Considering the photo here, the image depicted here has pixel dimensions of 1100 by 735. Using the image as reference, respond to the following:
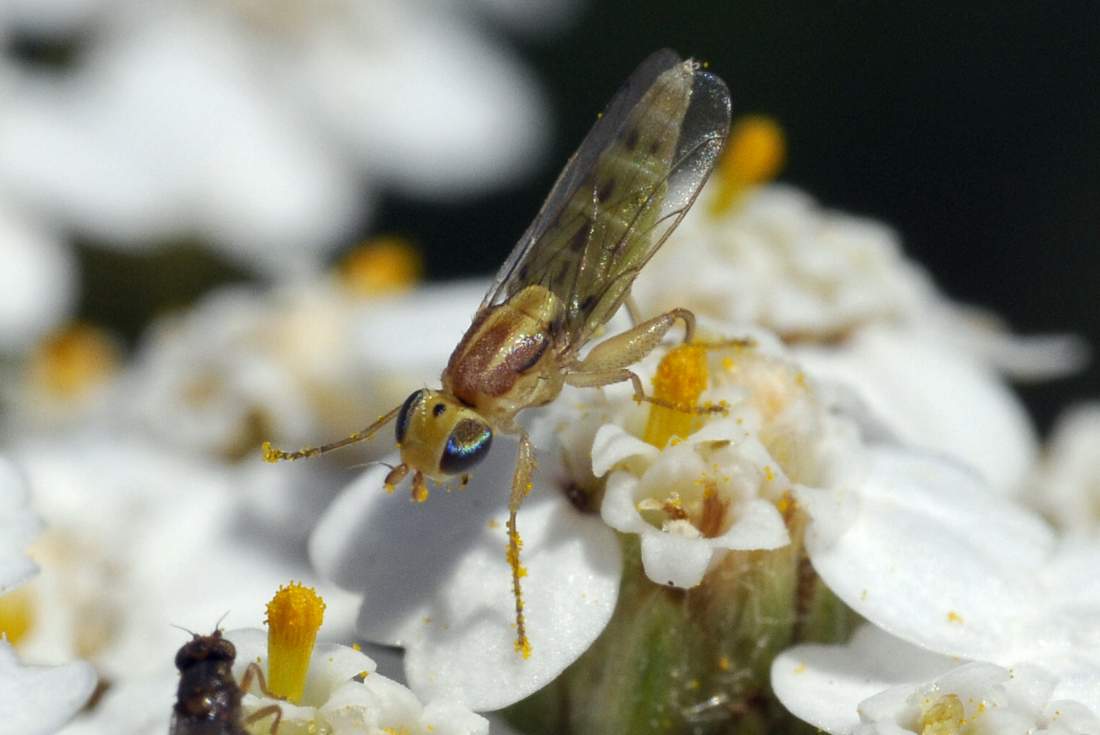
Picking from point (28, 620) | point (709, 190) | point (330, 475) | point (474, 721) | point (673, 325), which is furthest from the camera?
point (709, 190)

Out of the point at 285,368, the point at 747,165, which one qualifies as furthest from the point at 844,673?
the point at 285,368

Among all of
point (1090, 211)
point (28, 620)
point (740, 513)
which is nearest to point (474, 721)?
point (740, 513)

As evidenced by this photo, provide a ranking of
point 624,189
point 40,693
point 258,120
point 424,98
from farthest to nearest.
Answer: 1. point 424,98
2. point 258,120
3. point 624,189
4. point 40,693

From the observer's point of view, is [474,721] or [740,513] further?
[740,513]

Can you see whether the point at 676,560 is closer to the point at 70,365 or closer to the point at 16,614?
the point at 16,614

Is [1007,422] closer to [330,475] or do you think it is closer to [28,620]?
[330,475]

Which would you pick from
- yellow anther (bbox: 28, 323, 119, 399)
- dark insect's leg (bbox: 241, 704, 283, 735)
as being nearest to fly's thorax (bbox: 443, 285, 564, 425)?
dark insect's leg (bbox: 241, 704, 283, 735)

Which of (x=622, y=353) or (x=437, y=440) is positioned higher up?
(x=622, y=353)
